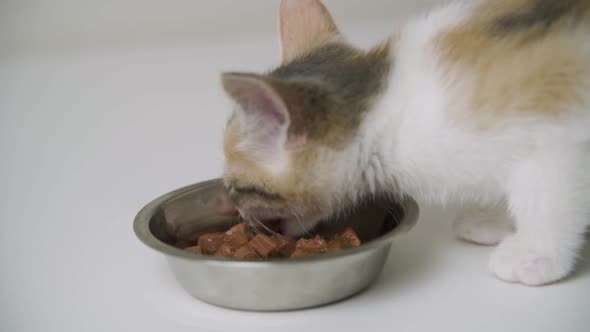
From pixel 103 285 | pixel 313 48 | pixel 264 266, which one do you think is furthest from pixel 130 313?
pixel 313 48

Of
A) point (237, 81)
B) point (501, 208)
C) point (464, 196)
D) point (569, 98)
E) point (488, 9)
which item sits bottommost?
point (501, 208)

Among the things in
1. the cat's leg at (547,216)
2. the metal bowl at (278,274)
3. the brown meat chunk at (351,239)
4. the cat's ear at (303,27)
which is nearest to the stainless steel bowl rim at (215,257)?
the metal bowl at (278,274)

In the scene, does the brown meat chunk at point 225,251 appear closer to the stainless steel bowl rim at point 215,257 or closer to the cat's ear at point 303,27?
the stainless steel bowl rim at point 215,257

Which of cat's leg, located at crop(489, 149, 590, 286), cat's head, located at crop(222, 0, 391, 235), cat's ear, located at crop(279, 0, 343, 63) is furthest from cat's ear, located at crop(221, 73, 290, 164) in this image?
cat's leg, located at crop(489, 149, 590, 286)

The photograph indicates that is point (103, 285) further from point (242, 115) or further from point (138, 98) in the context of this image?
point (138, 98)

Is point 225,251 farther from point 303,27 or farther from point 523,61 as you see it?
point 523,61

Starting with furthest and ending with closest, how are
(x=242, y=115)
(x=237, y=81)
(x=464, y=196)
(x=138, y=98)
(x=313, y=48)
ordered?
1. (x=138, y=98)
2. (x=313, y=48)
3. (x=464, y=196)
4. (x=242, y=115)
5. (x=237, y=81)

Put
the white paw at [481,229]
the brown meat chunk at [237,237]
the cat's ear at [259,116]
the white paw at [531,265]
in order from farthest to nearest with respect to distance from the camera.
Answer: the white paw at [481,229]
the brown meat chunk at [237,237]
the white paw at [531,265]
the cat's ear at [259,116]
